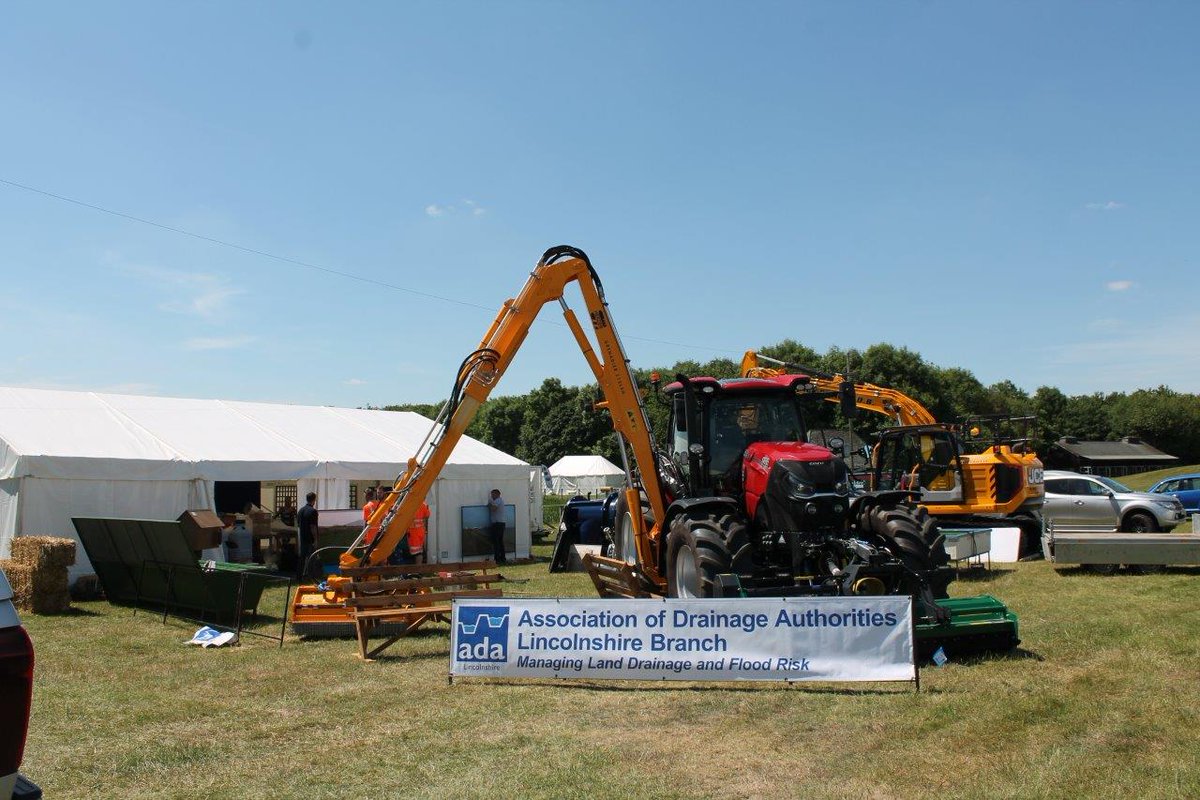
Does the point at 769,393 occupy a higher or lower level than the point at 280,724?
higher

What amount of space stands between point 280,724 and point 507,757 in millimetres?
2026

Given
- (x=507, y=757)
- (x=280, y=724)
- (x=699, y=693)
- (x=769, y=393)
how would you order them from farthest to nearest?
1. (x=769, y=393)
2. (x=699, y=693)
3. (x=280, y=724)
4. (x=507, y=757)

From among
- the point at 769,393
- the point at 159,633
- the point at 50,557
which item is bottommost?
the point at 159,633

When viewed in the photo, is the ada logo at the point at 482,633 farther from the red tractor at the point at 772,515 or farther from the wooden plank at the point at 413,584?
the wooden plank at the point at 413,584

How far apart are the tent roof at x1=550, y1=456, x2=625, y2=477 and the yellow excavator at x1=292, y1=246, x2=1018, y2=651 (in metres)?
28.7

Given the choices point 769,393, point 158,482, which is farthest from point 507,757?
point 158,482

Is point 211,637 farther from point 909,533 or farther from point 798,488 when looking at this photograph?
point 909,533

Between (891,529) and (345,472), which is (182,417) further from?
(891,529)

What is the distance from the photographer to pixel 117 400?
17.7 metres

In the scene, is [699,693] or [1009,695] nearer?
[1009,695]

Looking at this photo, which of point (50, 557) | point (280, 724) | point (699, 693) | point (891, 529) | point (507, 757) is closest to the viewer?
point (507, 757)

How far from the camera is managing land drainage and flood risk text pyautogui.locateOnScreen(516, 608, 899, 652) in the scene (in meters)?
7.18

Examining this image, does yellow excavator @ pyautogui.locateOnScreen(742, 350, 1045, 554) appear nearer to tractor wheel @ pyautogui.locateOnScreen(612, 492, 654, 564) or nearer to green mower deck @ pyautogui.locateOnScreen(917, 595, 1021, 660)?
tractor wheel @ pyautogui.locateOnScreen(612, 492, 654, 564)

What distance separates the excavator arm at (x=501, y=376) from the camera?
1068 cm
